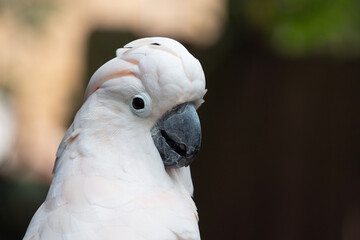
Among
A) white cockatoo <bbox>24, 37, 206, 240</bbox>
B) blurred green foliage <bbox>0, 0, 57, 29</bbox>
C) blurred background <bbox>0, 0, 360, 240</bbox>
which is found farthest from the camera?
blurred background <bbox>0, 0, 360, 240</bbox>

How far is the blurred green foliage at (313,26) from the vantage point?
417cm

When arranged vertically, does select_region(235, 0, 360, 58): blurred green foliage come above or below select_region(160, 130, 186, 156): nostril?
above

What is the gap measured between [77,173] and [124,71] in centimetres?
32

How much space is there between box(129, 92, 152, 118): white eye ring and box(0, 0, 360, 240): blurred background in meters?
2.59

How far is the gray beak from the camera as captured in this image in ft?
5.00

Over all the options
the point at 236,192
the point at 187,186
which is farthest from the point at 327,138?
the point at 187,186

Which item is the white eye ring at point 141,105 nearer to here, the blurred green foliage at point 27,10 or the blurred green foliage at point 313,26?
the blurred green foliage at point 27,10

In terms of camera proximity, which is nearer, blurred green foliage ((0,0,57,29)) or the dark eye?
the dark eye

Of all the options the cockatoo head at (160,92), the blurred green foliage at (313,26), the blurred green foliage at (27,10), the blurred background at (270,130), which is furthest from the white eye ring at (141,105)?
the blurred green foliage at (313,26)

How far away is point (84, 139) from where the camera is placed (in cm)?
153

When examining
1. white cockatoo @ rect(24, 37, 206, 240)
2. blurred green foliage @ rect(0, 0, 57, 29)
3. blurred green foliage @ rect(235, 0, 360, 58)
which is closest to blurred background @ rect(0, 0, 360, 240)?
blurred green foliage @ rect(235, 0, 360, 58)

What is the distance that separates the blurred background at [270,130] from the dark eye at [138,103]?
8.50 feet

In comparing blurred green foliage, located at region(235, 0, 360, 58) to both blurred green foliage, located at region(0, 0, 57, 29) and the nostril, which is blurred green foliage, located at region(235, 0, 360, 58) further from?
the nostril

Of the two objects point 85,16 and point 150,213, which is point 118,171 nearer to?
point 150,213
